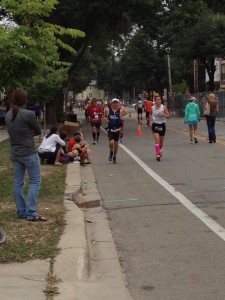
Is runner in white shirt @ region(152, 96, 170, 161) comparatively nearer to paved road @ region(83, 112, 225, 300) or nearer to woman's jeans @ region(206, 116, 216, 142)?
paved road @ region(83, 112, 225, 300)

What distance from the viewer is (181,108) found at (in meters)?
48.5

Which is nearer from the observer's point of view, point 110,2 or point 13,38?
point 13,38

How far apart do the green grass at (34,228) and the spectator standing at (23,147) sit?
0.69 feet

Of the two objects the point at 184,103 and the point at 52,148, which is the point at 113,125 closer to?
the point at 52,148

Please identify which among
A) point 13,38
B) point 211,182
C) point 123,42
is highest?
point 123,42

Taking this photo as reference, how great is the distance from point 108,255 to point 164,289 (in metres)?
1.34

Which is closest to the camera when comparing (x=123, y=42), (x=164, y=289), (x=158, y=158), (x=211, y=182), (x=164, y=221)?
(x=164, y=289)

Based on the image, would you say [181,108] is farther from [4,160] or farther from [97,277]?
[97,277]

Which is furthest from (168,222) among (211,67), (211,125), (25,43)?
(211,67)

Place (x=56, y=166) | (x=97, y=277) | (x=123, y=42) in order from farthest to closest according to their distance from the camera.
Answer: (x=123, y=42) < (x=56, y=166) < (x=97, y=277)

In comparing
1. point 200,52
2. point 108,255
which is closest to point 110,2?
point 200,52

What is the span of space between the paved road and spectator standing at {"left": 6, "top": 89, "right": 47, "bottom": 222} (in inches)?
49.0

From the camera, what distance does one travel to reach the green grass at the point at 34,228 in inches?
247

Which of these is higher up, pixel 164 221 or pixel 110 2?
pixel 110 2
